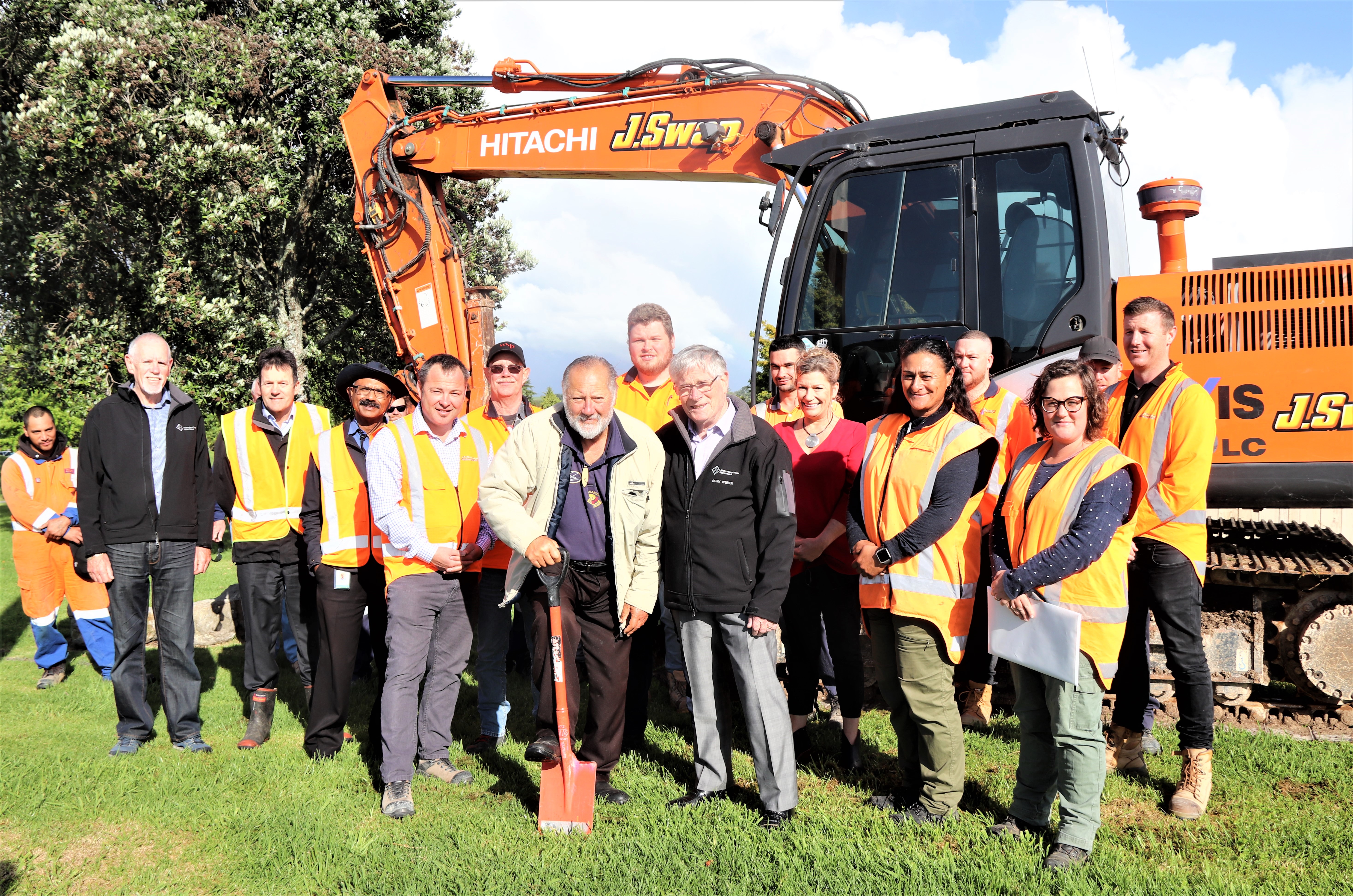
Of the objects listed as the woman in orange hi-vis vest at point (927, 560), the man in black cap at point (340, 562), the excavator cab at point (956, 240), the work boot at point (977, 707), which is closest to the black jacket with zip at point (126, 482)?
the man in black cap at point (340, 562)

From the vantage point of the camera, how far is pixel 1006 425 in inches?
172

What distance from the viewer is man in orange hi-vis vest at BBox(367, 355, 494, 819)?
13.9ft

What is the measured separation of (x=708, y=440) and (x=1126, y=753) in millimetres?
2694

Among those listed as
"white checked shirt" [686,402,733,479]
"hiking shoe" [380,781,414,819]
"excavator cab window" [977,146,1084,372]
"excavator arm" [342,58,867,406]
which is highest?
"excavator arm" [342,58,867,406]

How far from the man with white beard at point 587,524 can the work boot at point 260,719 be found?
2.08 meters

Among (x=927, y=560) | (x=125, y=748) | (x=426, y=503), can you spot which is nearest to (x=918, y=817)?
(x=927, y=560)

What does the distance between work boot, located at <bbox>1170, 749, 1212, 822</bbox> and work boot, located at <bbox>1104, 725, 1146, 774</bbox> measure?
29 centimetres

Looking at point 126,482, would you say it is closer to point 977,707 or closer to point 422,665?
point 422,665

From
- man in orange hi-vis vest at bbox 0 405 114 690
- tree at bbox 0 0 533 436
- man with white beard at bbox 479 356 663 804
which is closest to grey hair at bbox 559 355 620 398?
man with white beard at bbox 479 356 663 804

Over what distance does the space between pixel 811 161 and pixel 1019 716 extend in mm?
3485

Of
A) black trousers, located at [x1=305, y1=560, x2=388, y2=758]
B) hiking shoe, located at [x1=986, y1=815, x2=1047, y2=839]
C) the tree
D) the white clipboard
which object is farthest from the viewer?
the tree

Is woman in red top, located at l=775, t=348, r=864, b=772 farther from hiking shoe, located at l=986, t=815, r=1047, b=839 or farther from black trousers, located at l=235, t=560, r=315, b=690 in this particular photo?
black trousers, located at l=235, t=560, r=315, b=690

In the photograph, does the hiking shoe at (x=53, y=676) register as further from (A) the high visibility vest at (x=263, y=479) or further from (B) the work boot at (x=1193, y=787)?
(B) the work boot at (x=1193, y=787)

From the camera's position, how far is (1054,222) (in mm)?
4863
